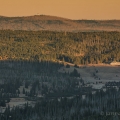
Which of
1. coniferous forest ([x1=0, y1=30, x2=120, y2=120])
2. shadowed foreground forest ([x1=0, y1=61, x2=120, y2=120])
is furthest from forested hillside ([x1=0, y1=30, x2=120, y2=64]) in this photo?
Answer: shadowed foreground forest ([x1=0, y1=61, x2=120, y2=120])

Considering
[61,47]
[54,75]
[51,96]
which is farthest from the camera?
[61,47]

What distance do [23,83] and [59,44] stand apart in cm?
4491

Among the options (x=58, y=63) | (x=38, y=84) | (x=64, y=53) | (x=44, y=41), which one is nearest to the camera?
(x=38, y=84)

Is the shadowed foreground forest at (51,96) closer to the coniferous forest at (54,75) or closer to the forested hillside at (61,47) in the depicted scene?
the coniferous forest at (54,75)

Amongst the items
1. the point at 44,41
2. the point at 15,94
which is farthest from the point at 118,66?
the point at 15,94

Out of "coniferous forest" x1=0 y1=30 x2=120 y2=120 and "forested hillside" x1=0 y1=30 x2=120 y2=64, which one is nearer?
"coniferous forest" x1=0 y1=30 x2=120 y2=120

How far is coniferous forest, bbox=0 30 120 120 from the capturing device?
92.5 metres

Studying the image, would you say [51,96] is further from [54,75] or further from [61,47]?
[61,47]

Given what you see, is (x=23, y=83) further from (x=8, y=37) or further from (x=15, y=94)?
(x=8, y=37)

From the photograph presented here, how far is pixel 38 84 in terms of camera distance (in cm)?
13325

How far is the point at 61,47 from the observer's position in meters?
176

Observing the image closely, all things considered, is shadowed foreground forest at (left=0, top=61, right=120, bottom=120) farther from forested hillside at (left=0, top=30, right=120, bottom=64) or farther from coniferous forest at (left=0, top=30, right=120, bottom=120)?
forested hillside at (left=0, top=30, right=120, bottom=64)

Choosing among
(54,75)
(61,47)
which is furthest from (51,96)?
(61,47)

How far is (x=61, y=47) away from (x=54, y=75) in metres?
31.8
